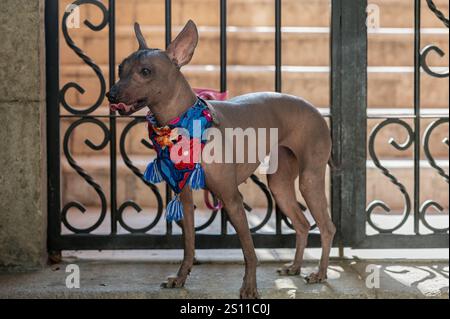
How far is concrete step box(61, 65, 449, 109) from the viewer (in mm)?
7137

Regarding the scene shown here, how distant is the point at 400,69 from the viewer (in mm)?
7430

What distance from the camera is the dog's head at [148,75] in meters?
3.89

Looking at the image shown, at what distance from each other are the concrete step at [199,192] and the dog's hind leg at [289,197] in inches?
76.7

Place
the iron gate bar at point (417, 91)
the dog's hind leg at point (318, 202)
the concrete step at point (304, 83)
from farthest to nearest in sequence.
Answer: the concrete step at point (304, 83)
the iron gate bar at point (417, 91)
the dog's hind leg at point (318, 202)

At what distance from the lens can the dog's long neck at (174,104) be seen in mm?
4017

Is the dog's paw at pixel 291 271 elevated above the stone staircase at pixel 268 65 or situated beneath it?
situated beneath

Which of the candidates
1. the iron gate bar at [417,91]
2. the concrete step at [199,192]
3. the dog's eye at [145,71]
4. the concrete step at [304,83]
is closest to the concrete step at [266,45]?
the concrete step at [304,83]

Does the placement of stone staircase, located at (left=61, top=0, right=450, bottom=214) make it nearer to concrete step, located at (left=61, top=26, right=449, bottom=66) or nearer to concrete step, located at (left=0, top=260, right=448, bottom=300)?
concrete step, located at (left=61, top=26, right=449, bottom=66)

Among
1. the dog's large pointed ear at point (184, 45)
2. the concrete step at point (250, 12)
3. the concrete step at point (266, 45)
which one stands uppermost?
the concrete step at point (250, 12)

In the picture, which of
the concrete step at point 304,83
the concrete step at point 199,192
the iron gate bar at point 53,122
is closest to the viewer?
the iron gate bar at point 53,122

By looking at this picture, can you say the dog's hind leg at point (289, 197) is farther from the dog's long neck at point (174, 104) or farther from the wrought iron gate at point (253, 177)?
the dog's long neck at point (174, 104)

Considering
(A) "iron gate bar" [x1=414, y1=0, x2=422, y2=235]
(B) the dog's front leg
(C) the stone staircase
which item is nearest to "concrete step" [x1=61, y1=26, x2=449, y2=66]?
(C) the stone staircase

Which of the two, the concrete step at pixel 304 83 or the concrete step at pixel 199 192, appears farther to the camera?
the concrete step at pixel 304 83
